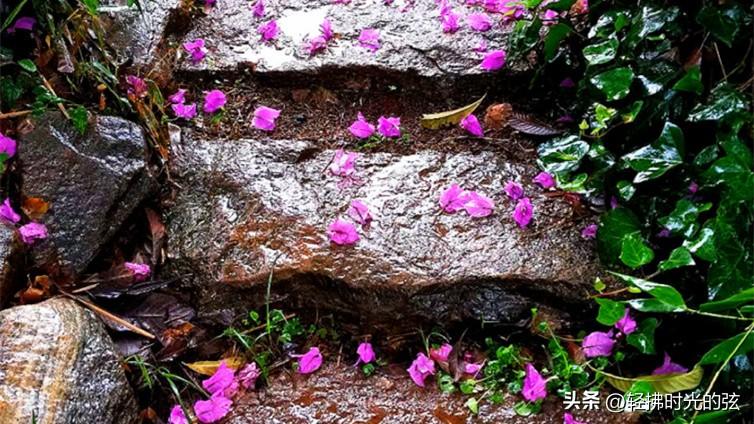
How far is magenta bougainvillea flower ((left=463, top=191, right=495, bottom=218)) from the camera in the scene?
1.99 m

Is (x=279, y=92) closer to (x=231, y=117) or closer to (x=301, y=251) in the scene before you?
(x=231, y=117)

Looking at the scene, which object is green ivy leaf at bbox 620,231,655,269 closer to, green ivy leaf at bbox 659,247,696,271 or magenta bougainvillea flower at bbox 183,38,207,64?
green ivy leaf at bbox 659,247,696,271

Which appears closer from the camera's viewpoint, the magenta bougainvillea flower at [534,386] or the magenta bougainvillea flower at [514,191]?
the magenta bougainvillea flower at [534,386]

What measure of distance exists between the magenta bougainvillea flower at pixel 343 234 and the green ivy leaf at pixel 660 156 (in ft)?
2.57

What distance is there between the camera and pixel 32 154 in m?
1.91

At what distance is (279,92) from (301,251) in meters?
0.80

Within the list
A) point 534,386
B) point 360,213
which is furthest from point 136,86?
point 534,386

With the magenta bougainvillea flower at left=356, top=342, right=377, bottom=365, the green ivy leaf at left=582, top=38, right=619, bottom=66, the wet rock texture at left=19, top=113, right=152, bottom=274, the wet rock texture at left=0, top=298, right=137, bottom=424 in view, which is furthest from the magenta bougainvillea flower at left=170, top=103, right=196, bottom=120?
the green ivy leaf at left=582, top=38, right=619, bottom=66

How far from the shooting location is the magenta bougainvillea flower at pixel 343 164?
83.7 inches

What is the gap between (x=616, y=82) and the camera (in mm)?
1748

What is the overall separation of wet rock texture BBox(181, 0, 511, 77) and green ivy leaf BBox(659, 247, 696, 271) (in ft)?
3.41

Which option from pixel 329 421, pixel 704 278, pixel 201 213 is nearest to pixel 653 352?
pixel 704 278

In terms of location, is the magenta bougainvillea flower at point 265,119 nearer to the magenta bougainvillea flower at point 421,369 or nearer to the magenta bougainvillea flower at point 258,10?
the magenta bougainvillea flower at point 258,10

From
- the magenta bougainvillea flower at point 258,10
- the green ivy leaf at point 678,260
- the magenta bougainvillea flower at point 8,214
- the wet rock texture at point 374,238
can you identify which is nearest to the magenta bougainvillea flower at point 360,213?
the wet rock texture at point 374,238
